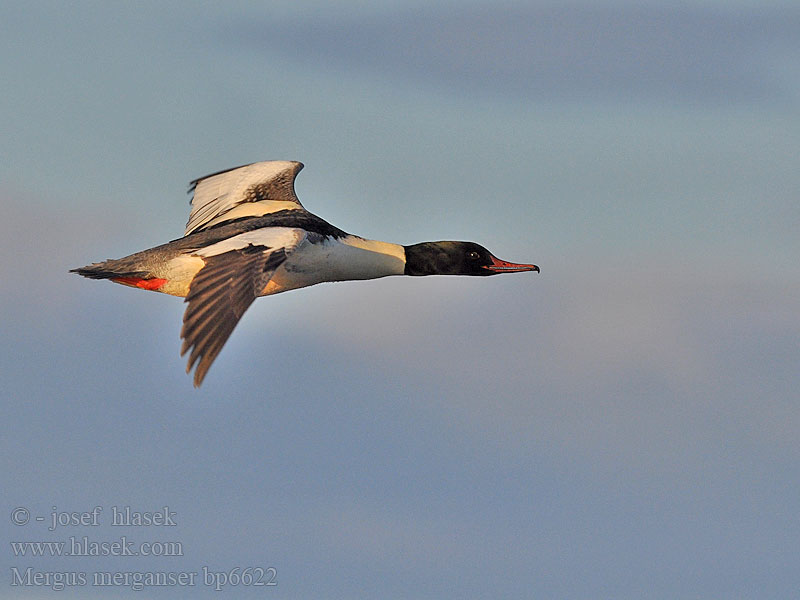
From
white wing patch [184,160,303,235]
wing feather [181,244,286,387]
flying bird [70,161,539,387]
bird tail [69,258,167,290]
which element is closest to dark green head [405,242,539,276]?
flying bird [70,161,539,387]

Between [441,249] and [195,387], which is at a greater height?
[441,249]

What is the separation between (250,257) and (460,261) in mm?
3210

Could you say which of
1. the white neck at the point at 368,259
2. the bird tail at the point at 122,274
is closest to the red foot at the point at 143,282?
the bird tail at the point at 122,274

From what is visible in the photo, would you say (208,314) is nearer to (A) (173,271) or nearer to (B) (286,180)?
(A) (173,271)

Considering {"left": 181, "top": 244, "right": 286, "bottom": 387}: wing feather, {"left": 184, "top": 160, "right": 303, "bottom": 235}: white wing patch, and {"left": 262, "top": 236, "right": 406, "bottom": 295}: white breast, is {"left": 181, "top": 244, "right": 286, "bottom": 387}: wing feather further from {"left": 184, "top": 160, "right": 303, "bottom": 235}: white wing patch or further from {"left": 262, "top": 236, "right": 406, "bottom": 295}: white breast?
{"left": 184, "top": 160, "right": 303, "bottom": 235}: white wing patch

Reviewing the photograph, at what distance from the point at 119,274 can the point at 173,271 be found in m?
0.62

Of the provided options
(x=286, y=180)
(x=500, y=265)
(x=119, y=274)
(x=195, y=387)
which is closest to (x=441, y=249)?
(x=500, y=265)

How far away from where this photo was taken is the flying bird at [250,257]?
10492mm

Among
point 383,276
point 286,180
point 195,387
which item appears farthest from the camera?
point 286,180

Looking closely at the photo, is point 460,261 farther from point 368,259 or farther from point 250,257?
point 250,257

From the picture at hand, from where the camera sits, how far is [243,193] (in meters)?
14.6

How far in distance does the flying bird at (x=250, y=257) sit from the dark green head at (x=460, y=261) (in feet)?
0.03

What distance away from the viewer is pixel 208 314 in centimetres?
1030

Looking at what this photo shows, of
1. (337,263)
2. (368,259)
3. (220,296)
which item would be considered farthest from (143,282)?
(220,296)
